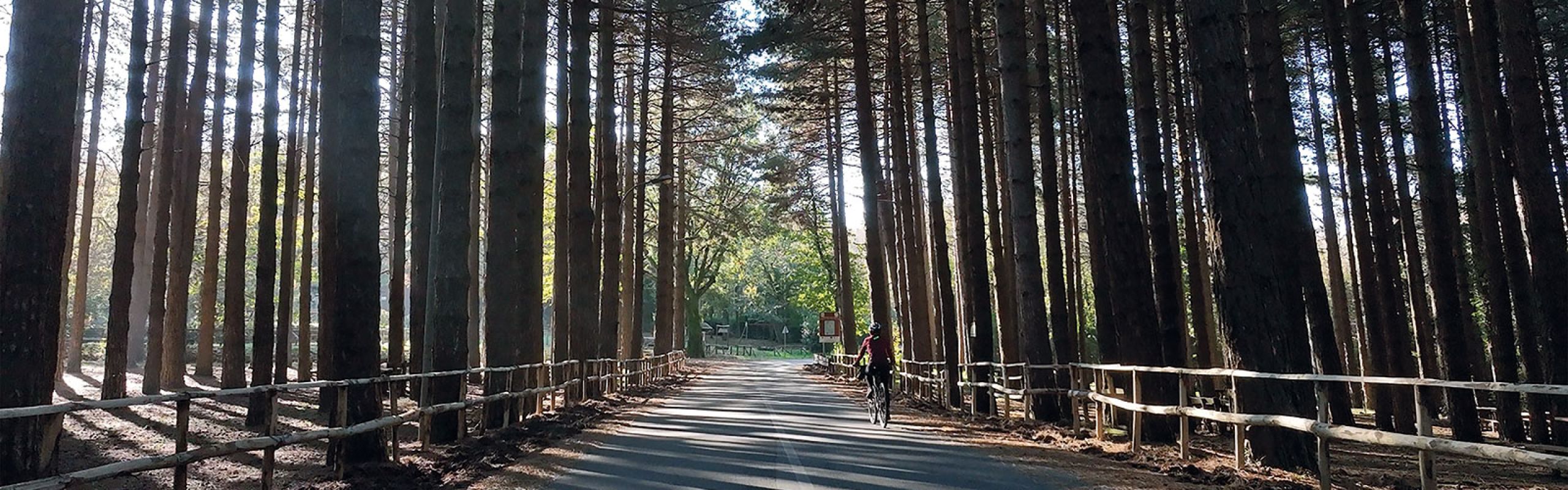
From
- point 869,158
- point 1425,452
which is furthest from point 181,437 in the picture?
point 869,158

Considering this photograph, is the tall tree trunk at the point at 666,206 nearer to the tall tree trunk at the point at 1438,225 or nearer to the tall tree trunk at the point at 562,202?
the tall tree trunk at the point at 562,202

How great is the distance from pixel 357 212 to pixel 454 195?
380 centimetres

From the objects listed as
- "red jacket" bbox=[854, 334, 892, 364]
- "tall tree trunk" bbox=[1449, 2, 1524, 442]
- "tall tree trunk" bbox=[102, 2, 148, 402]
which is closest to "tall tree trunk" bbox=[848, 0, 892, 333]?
"red jacket" bbox=[854, 334, 892, 364]

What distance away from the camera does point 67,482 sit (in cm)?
440

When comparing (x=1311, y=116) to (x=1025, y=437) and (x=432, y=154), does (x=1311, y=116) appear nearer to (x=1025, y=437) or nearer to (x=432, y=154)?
(x=1025, y=437)

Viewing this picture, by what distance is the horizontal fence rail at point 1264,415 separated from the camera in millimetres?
5160

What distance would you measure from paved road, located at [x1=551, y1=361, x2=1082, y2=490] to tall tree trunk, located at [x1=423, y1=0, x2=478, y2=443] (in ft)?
8.20

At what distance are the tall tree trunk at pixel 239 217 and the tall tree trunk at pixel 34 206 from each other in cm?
970

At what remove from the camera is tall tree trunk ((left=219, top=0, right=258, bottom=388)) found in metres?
16.2

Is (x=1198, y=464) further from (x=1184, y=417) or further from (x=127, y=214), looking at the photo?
(x=127, y=214)

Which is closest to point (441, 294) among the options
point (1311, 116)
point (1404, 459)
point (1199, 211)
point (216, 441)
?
point (216, 441)

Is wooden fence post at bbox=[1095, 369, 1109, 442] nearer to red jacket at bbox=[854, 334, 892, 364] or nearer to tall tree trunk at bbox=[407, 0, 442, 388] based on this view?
red jacket at bbox=[854, 334, 892, 364]

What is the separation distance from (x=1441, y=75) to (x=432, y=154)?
Result: 21855mm

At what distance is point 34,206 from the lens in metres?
6.59
